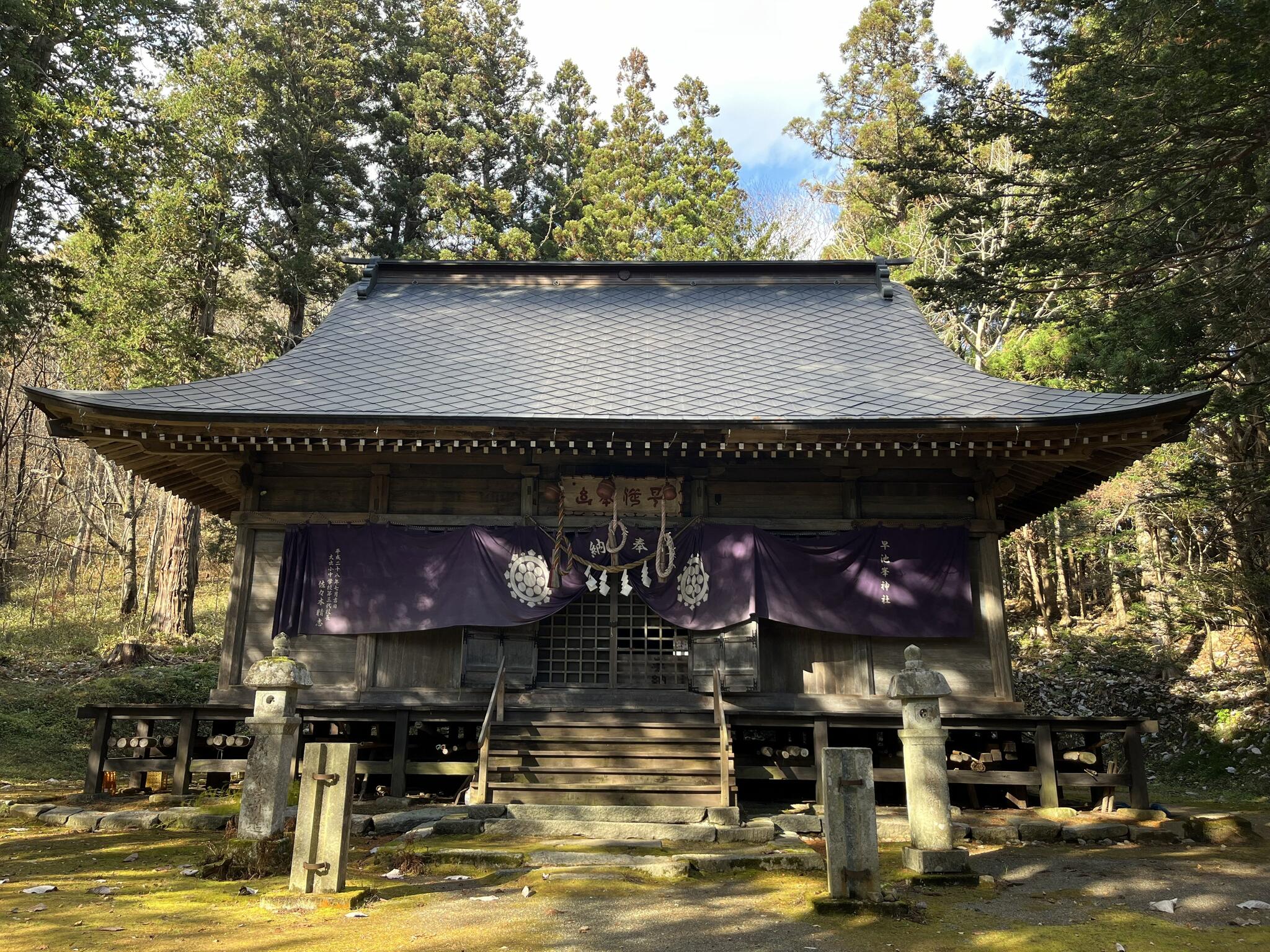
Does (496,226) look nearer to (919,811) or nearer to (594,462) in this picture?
(594,462)

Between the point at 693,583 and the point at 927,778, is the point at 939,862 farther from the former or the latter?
the point at 693,583

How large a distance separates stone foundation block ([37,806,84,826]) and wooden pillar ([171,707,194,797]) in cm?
91

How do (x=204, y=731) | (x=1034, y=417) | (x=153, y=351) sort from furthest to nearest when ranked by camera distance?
(x=153, y=351) < (x=204, y=731) < (x=1034, y=417)

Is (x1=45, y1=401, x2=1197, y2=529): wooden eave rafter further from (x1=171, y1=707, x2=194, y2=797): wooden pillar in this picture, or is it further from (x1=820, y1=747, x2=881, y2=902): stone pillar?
(x1=820, y1=747, x2=881, y2=902): stone pillar

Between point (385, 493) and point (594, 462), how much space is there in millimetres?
2639

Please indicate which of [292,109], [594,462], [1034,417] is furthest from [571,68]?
[1034,417]

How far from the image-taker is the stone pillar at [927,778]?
6.19 m

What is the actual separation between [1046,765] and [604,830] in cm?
486

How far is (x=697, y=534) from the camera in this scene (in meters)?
10.3

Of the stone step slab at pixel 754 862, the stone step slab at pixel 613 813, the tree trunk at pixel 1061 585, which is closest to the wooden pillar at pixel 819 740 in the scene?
the stone step slab at pixel 613 813

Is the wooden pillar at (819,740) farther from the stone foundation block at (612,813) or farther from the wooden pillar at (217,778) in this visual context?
the wooden pillar at (217,778)

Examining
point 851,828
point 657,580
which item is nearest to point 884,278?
point 657,580

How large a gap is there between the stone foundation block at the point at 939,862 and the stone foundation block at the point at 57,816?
7.82 meters

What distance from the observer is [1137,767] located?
8.82m
